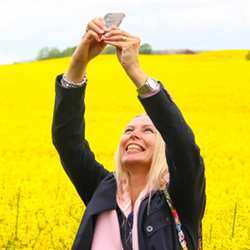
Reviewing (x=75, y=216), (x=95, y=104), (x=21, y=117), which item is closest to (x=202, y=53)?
(x=95, y=104)

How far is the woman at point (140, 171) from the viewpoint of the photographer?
2.97 meters

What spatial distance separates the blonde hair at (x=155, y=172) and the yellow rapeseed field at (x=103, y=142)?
7.87ft

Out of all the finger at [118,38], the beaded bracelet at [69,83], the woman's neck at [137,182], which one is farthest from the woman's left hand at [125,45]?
the woman's neck at [137,182]

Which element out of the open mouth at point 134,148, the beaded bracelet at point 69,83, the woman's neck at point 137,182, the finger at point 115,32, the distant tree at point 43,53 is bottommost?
the distant tree at point 43,53

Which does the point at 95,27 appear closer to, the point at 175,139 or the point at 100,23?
the point at 100,23

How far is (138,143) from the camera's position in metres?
3.20

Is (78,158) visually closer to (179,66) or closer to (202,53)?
(179,66)

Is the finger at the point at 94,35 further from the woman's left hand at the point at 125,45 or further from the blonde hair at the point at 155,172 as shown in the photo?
the blonde hair at the point at 155,172

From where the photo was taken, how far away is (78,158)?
3.39 metres

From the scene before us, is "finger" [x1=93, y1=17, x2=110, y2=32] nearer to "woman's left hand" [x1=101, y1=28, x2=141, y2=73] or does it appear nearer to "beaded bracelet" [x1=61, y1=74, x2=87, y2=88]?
"woman's left hand" [x1=101, y1=28, x2=141, y2=73]

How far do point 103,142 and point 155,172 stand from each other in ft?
29.8

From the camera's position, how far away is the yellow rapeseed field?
6.09 m

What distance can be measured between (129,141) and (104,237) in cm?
36

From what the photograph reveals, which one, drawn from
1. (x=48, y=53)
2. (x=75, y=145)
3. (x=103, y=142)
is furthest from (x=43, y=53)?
(x=75, y=145)
